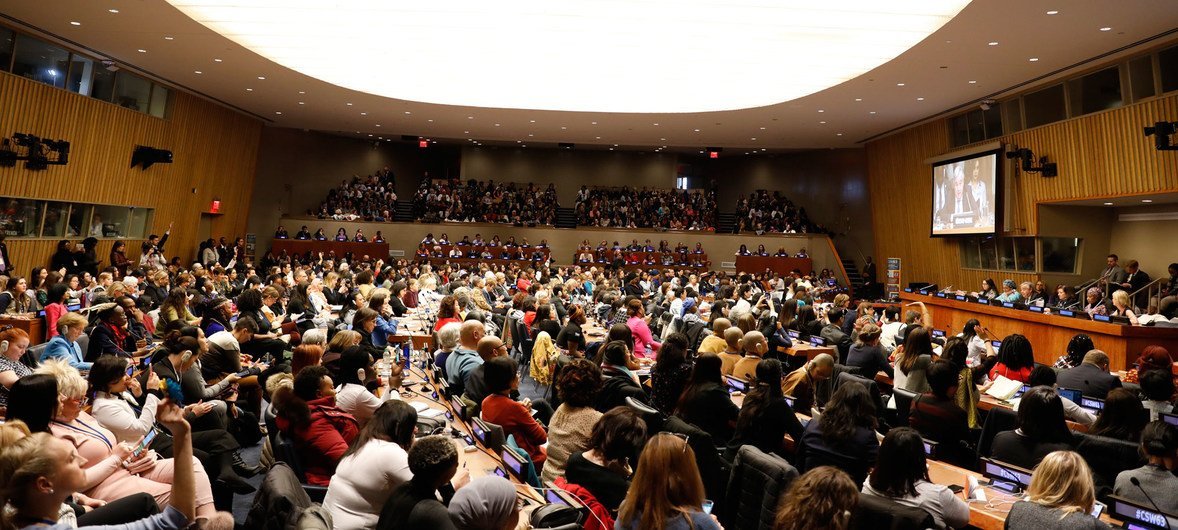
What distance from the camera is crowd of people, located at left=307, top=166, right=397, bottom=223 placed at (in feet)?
85.7

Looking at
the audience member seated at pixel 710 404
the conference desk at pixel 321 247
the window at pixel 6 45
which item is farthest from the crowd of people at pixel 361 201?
the audience member seated at pixel 710 404

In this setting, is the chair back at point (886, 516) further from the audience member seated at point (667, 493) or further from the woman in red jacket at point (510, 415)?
the woman in red jacket at point (510, 415)

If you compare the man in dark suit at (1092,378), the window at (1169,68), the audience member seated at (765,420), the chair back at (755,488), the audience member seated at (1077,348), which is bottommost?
the chair back at (755,488)

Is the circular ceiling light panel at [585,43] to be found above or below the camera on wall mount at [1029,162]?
above

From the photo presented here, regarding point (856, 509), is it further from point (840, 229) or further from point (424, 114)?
point (840, 229)

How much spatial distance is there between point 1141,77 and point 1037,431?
1066cm

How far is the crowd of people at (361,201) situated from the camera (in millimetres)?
26125

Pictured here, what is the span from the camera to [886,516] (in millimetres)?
2920

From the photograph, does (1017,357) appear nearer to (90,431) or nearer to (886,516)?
(886,516)

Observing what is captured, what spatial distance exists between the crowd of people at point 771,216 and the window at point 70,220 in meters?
18.5

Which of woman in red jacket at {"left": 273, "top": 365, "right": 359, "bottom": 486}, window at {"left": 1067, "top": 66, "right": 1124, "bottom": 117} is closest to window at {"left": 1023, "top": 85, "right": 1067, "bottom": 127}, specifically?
window at {"left": 1067, "top": 66, "right": 1124, "bottom": 117}

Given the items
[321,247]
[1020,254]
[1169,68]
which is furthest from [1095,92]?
[321,247]

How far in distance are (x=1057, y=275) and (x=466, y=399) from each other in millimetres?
Result: 14511

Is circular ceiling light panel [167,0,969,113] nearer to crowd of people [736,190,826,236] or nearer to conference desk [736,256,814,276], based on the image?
conference desk [736,256,814,276]
